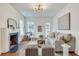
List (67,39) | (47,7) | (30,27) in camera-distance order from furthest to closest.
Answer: (30,27) < (47,7) < (67,39)

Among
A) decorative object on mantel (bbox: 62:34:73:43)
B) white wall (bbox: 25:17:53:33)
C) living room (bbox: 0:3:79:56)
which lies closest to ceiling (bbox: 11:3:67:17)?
living room (bbox: 0:3:79:56)

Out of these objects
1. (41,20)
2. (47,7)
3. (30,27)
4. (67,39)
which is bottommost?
(67,39)

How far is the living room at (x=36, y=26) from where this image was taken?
4.40 m

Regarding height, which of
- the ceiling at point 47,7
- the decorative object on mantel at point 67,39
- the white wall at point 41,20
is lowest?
the decorative object on mantel at point 67,39

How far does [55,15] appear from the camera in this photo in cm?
694

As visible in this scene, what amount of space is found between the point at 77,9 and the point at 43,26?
11.9 ft

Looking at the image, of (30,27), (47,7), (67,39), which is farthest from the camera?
(30,27)

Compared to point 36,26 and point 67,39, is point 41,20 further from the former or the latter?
point 67,39

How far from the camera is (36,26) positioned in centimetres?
801

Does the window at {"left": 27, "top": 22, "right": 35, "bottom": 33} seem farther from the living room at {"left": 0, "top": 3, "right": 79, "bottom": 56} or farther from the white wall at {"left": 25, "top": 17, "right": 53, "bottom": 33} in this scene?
the white wall at {"left": 25, "top": 17, "right": 53, "bottom": 33}

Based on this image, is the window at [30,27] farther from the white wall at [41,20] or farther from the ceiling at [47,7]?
the ceiling at [47,7]

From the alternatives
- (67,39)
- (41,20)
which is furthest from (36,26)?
(67,39)

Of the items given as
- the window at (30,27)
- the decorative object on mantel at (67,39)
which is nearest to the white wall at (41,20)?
the window at (30,27)

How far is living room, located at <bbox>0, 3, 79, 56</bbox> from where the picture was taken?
440cm
